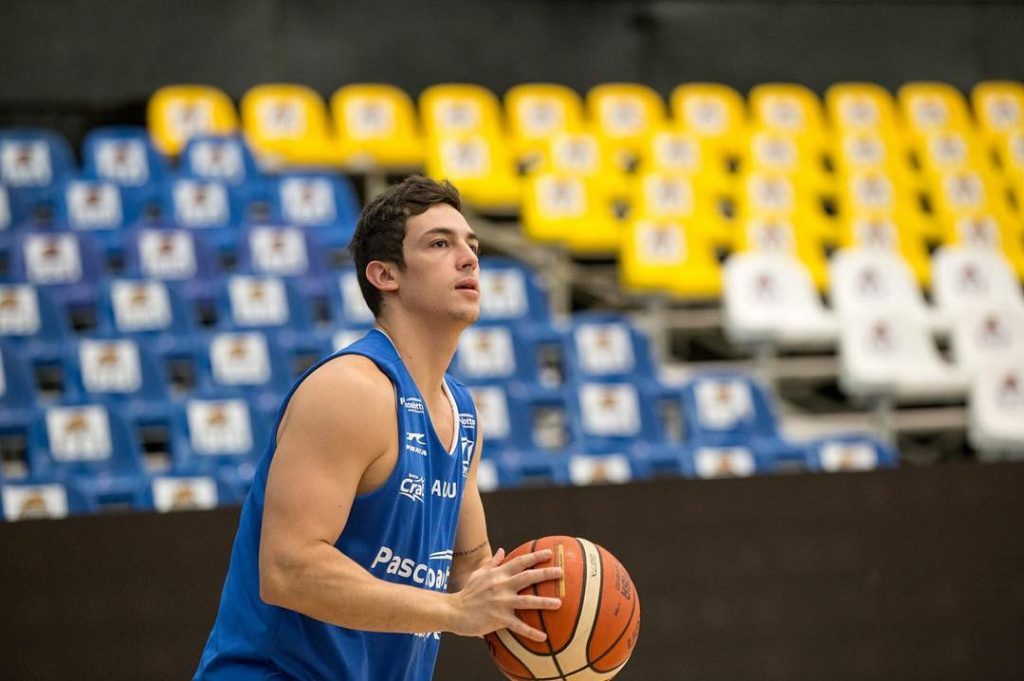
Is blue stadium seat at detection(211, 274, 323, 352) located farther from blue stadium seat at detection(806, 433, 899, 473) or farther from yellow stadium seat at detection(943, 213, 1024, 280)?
yellow stadium seat at detection(943, 213, 1024, 280)

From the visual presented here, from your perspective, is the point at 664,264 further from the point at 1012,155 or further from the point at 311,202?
the point at 1012,155

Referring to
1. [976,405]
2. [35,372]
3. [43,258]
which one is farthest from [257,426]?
[976,405]

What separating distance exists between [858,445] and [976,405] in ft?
3.61

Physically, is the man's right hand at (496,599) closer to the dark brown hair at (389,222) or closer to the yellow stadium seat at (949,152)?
the dark brown hair at (389,222)

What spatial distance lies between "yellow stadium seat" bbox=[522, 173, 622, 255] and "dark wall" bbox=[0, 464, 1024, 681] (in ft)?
13.3

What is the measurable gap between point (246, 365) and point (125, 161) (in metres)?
2.54

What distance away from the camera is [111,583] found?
4.18 meters

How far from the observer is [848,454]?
684 cm

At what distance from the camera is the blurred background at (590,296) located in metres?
4.59

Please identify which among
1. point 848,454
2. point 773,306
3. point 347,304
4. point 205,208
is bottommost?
point 848,454

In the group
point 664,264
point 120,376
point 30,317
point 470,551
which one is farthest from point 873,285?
point 470,551

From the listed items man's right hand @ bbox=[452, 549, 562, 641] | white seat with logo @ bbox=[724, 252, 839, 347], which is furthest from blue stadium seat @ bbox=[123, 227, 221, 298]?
man's right hand @ bbox=[452, 549, 562, 641]

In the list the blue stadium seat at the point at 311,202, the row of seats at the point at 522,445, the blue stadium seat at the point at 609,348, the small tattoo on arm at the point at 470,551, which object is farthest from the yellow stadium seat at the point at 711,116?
the small tattoo on arm at the point at 470,551

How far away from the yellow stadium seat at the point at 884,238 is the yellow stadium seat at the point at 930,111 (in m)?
1.52
